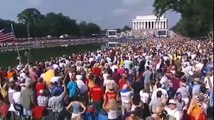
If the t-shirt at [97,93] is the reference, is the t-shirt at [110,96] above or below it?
above

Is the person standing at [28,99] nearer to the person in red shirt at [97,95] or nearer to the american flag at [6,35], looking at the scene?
the person in red shirt at [97,95]

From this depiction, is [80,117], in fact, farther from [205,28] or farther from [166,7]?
[166,7]

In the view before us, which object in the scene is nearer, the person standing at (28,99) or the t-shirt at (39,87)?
the person standing at (28,99)

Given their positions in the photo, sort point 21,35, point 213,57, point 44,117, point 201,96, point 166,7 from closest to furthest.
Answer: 1. point 213,57
2. point 201,96
3. point 44,117
4. point 166,7
5. point 21,35

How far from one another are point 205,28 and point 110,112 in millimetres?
7909

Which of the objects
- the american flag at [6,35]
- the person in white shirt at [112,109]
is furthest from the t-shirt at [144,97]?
the american flag at [6,35]

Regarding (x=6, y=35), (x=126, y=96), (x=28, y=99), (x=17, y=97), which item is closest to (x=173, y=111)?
(x=126, y=96)

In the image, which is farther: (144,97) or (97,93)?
(97,93)

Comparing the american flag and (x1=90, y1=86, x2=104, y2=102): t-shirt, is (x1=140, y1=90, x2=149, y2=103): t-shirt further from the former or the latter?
the american flag

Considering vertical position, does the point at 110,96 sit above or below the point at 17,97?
above

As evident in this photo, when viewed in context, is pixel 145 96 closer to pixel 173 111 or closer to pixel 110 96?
pixel 110 96

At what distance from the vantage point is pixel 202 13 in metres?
2.83

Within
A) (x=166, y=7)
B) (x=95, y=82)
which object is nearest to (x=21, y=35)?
(x=166, y=7)

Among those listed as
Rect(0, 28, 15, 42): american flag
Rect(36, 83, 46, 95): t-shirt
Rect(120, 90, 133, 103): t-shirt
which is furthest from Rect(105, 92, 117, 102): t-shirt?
Rect(0, 28, 15, 42): american flag
